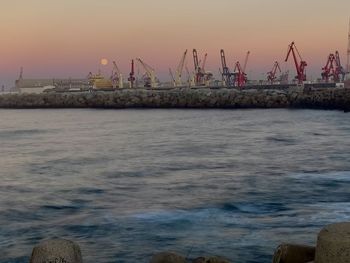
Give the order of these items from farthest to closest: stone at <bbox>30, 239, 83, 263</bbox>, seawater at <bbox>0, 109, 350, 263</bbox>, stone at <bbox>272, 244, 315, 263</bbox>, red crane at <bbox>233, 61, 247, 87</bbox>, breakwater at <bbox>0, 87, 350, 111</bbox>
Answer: red crane at <bbox>233, 61, 247, 87</bbox>, breakwater at <bbox>0, 87, 350, 111</bbox>, seawater at <bbox>0, 109, 350, 263</bbox>, stone at <bbox>272, 244, 315, 263</bbox>, stone at <bbox>30, 239, 83, 263</bbox>

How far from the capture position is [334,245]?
381 cm

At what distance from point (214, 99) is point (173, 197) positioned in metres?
53.5

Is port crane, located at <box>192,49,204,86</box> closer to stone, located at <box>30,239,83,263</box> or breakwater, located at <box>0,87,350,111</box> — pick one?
breakwater, located at <box>0,87,350,111</box>

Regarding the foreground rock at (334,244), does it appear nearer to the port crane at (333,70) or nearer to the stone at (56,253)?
the stone at (56,253)

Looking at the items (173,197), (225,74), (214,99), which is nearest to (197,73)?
(225,74)

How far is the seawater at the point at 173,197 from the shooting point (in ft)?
27.7

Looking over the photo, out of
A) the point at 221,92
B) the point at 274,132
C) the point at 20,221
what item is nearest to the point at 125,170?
the point at 20,221

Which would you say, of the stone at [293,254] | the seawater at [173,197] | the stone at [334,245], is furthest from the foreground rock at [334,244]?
the seawater at [173,197]

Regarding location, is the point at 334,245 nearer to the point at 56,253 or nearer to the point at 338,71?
the point at 56,253

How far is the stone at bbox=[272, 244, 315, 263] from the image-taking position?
5.04 metres

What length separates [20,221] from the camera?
1020 centimetres

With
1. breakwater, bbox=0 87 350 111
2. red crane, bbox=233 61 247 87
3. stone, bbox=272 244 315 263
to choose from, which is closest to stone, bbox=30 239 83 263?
stone, bbox=272 244 315 263

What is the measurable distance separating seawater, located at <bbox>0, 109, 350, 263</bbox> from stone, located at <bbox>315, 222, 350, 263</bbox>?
144 inches

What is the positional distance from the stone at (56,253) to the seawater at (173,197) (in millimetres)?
3297
